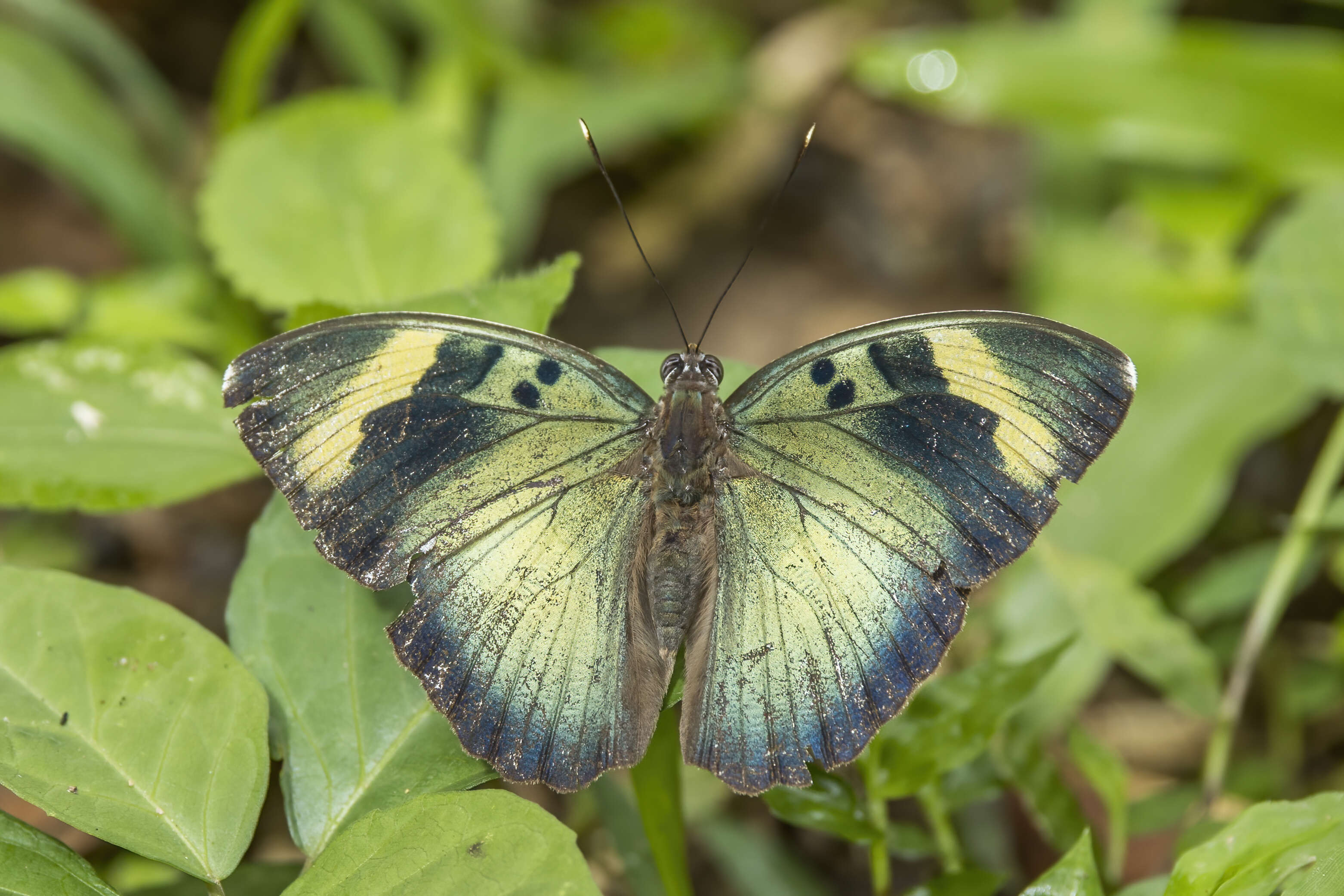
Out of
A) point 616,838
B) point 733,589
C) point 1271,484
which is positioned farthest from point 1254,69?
point 616,838

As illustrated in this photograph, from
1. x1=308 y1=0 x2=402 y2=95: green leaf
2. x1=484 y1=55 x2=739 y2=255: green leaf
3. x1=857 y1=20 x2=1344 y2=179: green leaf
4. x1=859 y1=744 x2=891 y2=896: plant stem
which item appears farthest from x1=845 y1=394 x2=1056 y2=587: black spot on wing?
x1=308 y1=0 x2=402 y2=95: green leaf

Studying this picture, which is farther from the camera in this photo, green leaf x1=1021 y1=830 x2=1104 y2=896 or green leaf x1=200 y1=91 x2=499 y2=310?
green leaf x1=200 y1=91 x2=499 y2=310

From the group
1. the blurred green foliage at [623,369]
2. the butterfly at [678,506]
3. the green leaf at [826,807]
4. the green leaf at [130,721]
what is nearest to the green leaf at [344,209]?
the blurred green foliage at [623,369]

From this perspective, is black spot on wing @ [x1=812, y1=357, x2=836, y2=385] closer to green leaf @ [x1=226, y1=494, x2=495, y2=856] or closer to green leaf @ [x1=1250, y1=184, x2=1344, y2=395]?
green leaf @ [x1=226, y1=494, x2=495, y2=856]

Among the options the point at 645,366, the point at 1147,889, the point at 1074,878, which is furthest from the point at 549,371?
the point at 1147,889

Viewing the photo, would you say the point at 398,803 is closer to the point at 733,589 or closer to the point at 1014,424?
the point at 733,589

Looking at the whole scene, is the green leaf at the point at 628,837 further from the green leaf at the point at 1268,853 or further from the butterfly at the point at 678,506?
the green leaf at the point at 1268,853
